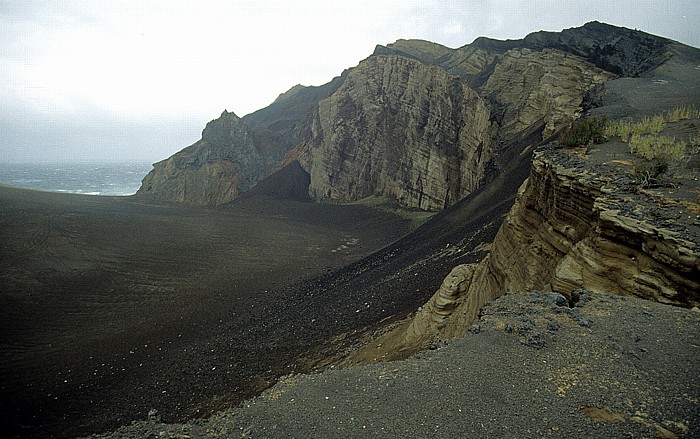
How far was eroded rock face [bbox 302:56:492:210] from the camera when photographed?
33.8 metres

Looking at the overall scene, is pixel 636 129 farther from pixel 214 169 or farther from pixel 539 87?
pixel 214 169

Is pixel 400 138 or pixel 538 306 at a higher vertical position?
pixel 400 138

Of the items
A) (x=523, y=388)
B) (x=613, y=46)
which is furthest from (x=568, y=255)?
(x=613, y=46)

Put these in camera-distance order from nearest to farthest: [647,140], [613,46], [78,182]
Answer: [647,140]
[613,46]
[78,182]

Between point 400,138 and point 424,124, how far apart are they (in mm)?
3702

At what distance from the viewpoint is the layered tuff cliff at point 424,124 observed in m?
28.6

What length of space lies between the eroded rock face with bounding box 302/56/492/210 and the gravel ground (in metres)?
28.4

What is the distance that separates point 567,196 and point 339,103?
44452 millimetres

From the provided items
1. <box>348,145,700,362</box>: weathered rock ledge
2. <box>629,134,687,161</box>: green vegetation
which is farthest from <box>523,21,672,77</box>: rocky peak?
<box>348,145,700,362</box>: weathered rock ledge

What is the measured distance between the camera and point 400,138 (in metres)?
40.8

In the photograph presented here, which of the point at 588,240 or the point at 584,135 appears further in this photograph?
the point at 584,135

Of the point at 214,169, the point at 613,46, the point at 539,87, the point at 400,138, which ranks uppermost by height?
the point at 613,46

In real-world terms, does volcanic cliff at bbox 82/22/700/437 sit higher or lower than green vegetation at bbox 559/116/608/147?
lower

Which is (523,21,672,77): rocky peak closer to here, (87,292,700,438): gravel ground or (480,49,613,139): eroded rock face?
(480,49,613,139): eroded rock face
